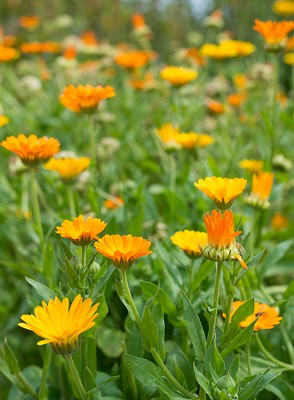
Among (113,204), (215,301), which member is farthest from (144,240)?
(113,204)

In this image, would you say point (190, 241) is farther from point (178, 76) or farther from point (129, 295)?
point (178, 76)

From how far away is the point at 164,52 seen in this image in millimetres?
6578

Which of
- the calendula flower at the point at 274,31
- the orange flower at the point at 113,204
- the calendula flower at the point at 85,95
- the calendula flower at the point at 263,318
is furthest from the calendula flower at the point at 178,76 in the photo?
the calendula flower at the point at 263,318

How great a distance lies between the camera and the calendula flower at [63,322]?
930 millimetres

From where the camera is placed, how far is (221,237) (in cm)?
98

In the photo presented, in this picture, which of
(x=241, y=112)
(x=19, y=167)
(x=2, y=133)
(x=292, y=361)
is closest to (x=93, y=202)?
(x=19, y=167)

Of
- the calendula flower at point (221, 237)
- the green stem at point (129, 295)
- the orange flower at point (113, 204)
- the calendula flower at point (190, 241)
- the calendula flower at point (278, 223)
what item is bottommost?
the calendula flower at point (278, 223)

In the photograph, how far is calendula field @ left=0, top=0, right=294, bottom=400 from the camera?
103 cm

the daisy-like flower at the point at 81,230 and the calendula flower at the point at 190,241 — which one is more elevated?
the daisy-like flower at the point at 81,230

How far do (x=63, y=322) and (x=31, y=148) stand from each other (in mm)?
483

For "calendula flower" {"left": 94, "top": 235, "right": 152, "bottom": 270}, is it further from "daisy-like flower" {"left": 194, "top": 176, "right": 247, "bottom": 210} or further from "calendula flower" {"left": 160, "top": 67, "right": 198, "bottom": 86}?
"calendula flower" {"left": 160, "top": 67, "right": 198, "bottom": 86}

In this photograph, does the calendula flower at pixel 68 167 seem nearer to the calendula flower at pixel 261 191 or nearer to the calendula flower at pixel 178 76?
the calendula flower at pixel 261 191

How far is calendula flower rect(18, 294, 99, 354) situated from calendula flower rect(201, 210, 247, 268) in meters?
0.20

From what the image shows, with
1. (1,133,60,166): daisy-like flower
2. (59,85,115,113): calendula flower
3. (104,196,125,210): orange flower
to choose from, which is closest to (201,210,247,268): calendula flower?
(1,133,60,166): daisy-like flower
